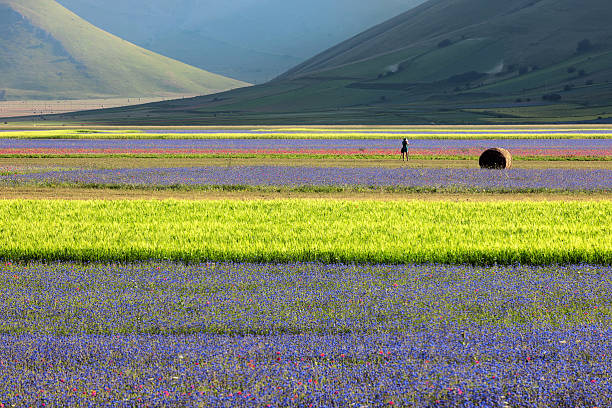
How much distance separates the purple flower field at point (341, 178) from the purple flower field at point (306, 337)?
1986 centimetres

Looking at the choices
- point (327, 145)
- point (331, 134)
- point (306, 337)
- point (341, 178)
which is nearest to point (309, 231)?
point (306, 337)

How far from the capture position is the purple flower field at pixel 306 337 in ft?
26.6

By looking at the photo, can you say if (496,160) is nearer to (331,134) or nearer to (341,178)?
(341,178)

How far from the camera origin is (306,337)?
32.7 ft

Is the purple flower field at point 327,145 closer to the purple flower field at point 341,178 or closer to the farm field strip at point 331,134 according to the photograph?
the farm field strip at point 331,134

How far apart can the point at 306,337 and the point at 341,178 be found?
1054 inches

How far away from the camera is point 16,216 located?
21766mm

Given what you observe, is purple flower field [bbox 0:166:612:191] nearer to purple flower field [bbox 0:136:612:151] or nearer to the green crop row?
the green crop row

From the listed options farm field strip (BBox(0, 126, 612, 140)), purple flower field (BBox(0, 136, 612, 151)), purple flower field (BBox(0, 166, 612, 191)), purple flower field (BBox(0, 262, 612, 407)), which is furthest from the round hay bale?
farm field strip (BBox(0, 126, 612, 140))

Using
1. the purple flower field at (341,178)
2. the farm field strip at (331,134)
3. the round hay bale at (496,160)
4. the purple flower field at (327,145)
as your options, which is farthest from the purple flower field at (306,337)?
the farm field strip at (331,134)

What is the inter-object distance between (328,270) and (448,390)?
647 centimetres

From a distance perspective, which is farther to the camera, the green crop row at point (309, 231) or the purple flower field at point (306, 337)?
the green crop row at point (309, 231)

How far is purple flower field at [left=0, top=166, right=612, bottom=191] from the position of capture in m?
33.6

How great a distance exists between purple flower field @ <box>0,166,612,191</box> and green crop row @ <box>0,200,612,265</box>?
9017mm
